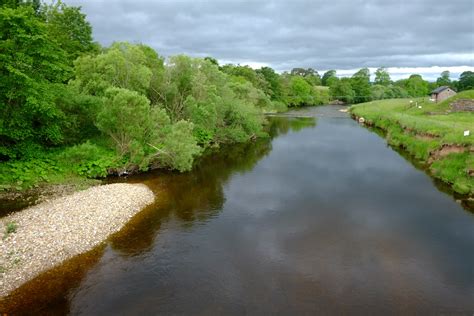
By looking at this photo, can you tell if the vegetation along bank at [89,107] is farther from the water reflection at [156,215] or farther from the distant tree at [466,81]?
the distant tree at [466,81]

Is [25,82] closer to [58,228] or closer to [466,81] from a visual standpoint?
[58,228]

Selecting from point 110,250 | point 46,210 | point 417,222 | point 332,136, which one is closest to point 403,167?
point 417,222

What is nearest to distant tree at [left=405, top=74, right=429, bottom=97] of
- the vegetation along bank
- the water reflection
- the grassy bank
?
the grassy bank

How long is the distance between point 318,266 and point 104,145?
29125 millimetres

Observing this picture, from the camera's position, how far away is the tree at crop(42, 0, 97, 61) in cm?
5131

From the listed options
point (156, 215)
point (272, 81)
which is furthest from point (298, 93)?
point (156, 215)

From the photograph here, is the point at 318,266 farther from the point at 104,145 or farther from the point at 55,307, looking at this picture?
the point at 104,145

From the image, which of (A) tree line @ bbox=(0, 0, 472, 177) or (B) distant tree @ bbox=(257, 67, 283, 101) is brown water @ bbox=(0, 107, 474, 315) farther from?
(B) distant tree @ bbox=(257, 67, 283, 101)

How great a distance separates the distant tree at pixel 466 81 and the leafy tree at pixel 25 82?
167226mm

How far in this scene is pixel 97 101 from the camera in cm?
3669

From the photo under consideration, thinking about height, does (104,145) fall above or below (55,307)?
above

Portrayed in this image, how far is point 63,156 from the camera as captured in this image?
33625 millimetres

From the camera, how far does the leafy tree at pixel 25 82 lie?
26609mm

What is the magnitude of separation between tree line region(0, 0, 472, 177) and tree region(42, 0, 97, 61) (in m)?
0.15
